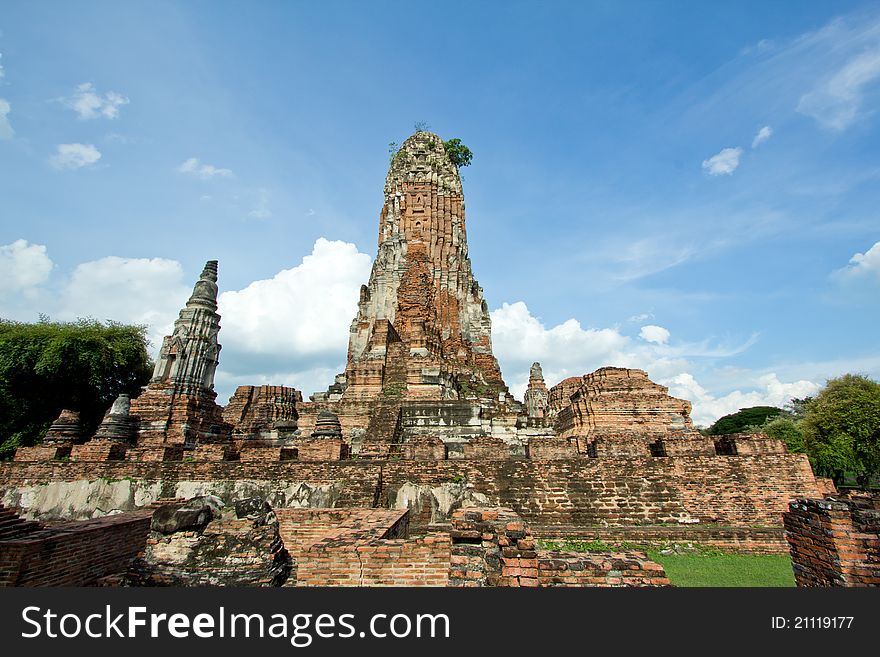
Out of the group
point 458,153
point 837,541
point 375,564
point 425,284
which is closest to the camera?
point 837,541

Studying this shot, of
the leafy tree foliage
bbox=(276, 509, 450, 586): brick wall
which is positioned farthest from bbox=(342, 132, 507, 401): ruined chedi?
the leafy tree foliage

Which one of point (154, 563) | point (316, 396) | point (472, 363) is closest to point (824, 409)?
point (472, 363)

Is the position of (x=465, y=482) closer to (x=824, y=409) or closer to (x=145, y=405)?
(x=145, y=405)

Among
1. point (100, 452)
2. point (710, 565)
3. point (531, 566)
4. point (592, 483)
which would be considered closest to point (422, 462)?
point (592, 483)

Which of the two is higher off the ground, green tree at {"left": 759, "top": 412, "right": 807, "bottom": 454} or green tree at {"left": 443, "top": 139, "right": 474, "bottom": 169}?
green tree at {"left": 443, "top": 139, "right": 474, "bottom": 169}

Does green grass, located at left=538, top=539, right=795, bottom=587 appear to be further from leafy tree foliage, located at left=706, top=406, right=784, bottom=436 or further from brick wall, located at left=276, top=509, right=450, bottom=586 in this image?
leafy tree foliage, located at left=706, top=406, right=784, bottom=436

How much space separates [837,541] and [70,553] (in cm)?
885

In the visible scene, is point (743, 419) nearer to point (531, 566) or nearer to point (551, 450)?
point (551, 450)

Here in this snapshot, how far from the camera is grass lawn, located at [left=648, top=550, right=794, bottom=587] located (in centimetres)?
625

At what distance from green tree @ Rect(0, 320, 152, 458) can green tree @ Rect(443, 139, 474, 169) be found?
1046 inches

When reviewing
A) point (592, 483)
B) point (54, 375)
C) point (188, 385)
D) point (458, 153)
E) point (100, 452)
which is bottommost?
point (592, 483)

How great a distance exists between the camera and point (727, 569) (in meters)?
7.07

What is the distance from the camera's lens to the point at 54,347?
21391 millimetres

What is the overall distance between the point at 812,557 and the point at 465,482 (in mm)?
6209
